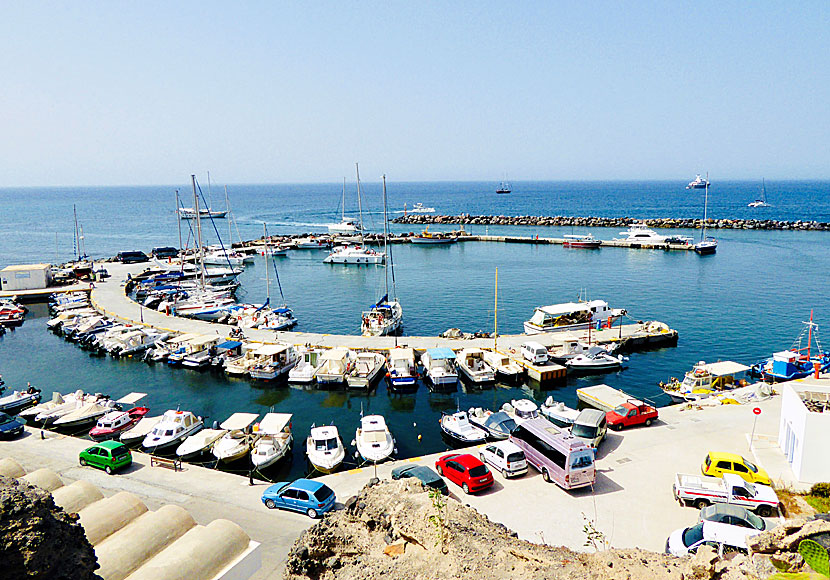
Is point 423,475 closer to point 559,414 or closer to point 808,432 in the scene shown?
point 559,414

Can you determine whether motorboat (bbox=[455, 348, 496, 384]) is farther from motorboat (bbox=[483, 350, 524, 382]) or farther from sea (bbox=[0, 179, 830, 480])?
sea (bbox=[0, 179, 830, 480])

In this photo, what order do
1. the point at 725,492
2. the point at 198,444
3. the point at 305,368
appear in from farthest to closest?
1. the point at 305,368
2. the point at 198,444
3. the point at 725,492

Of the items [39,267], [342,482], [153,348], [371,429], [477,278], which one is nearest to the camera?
[342,482]

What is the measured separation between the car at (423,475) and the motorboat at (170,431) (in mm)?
12950

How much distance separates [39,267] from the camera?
63562 mm

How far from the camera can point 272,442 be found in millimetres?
24891

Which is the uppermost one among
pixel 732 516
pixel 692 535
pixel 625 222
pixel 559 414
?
pixel 625 222

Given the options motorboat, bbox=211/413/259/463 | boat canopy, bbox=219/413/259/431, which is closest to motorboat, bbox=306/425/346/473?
motorboat, bbox=211/413/259/463

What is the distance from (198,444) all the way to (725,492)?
875 inches

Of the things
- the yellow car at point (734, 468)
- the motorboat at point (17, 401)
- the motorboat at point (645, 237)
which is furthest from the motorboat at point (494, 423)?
the motorboat at point (645, 237)

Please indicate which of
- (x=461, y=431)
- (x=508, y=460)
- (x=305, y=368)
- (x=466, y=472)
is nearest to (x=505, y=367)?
(x=461, y=431)

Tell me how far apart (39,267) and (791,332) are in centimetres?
8052

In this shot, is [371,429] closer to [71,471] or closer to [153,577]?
[71,471]

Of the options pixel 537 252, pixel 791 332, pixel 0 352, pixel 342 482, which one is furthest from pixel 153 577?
pixel 537 252
